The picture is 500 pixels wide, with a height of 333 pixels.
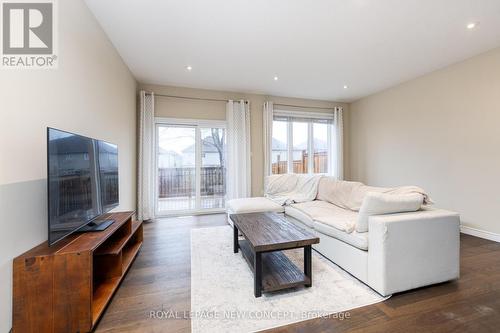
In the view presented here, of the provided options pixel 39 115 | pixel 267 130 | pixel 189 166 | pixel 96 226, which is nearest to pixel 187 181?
pixel 189 166

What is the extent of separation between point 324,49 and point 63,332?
3865 millimetres

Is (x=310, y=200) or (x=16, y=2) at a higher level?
(x=16, y=2)

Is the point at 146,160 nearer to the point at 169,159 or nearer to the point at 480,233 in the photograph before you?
the point at 169,159

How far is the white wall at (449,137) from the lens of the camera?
3078 mm

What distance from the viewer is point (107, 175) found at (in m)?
2.22

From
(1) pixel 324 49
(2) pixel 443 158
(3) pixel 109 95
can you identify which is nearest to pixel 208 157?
(3) pixel 109 95

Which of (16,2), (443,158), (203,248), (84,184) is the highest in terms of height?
(16,2)

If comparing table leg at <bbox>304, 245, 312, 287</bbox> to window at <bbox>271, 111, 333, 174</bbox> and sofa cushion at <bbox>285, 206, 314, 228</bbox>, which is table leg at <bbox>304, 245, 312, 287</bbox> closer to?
Result: sofa cushion at <bbox>285, 206, 314, 228</bbox>

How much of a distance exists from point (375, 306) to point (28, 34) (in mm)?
3299

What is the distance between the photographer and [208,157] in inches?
188

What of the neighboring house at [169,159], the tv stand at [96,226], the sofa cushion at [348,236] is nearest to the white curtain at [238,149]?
the neighboring house at [169,159]

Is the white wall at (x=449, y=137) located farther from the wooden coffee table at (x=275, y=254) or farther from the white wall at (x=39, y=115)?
the white wall at (x=39, y=115)

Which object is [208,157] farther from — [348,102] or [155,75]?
[348,102]

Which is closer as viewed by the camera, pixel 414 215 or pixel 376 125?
pixel 414 215
